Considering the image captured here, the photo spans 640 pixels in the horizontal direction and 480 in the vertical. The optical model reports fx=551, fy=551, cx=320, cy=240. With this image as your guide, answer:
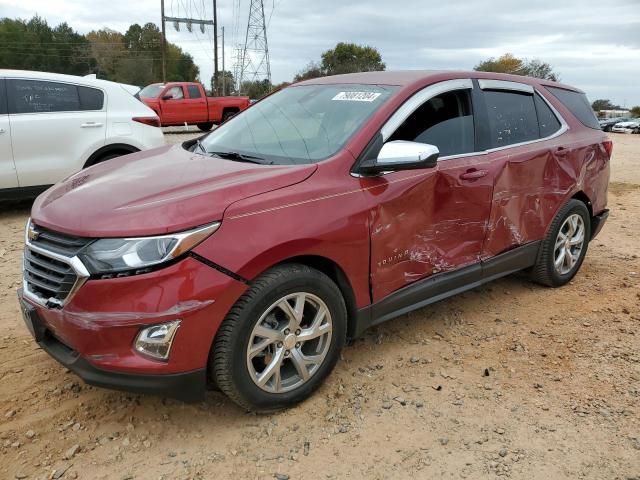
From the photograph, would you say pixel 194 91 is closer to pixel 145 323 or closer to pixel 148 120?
pixel 148 120

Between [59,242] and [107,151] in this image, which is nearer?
[59,242]

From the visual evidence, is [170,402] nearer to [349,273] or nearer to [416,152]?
[349,273]

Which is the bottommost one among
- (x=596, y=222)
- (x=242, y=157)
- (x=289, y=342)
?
(x=289, y=342)

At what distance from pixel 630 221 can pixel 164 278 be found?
263 inches

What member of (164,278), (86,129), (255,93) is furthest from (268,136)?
(255,93)

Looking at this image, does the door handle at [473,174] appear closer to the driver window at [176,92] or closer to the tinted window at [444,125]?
the tinted window at [444,125]

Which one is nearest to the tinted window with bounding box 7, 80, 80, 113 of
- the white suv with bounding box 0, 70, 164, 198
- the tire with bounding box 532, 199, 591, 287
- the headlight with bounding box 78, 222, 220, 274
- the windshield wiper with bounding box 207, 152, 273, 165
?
the white suv with bounding box 0, 70, 164, 198

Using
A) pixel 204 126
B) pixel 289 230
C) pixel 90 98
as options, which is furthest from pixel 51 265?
pixel 204 126

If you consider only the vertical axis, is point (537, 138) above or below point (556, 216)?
above

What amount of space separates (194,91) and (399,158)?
1762 centimetres

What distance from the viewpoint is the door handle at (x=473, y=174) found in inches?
138

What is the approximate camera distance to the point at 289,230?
104 inches

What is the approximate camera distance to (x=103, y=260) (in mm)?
2350

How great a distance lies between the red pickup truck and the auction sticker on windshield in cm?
1578
